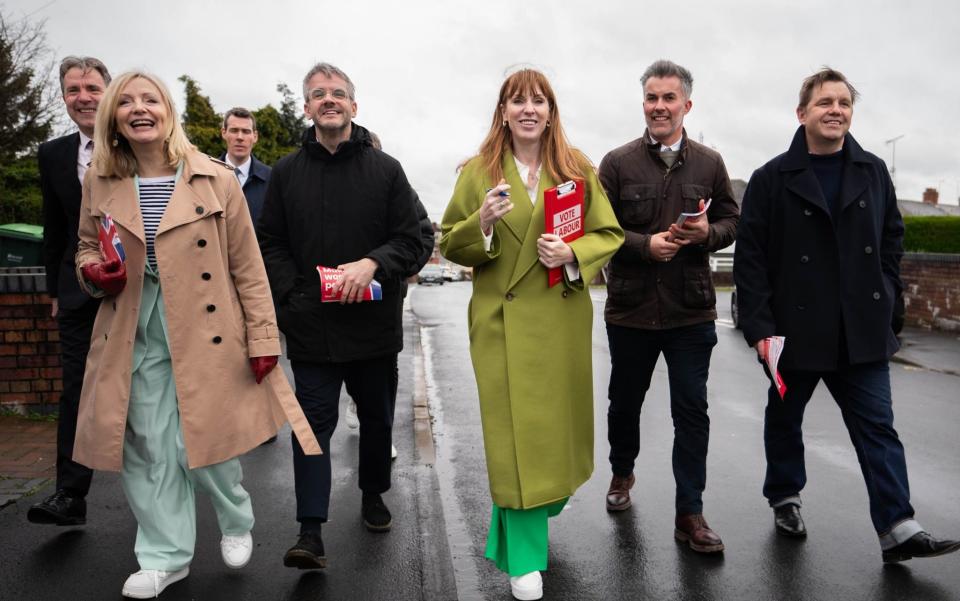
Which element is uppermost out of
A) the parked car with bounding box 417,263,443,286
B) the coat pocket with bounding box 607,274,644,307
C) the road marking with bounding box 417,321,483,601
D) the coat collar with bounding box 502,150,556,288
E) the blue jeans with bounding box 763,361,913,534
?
the coat collar with bounding box 502,150,556,288

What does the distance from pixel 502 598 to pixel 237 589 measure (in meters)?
1.16

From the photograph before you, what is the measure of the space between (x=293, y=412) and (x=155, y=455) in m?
0.61

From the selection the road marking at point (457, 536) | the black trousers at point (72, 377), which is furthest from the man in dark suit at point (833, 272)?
the black trousers at point (72, 377)

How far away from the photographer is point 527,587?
142 inches

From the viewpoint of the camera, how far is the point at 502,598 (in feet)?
12.1

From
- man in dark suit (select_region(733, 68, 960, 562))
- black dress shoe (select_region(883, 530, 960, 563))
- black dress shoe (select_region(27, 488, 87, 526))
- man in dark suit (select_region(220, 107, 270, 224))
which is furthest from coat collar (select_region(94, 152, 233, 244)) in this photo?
black dress shoe (select_region(883, 530, 960, 563))

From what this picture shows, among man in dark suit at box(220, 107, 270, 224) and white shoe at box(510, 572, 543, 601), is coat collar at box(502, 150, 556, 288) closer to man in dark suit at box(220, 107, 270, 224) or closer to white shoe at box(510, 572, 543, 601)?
white shoe at box(510, 572, 543, 601)

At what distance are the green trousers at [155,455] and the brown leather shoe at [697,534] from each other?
2.29 metres

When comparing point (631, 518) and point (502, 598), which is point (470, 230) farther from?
point (631, 518)

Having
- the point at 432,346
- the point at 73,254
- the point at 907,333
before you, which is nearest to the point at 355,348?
the point at 73,254

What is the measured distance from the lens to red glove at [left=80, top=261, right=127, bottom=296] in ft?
11.3

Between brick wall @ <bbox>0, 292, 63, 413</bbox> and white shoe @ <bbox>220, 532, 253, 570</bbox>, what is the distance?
3.64 m

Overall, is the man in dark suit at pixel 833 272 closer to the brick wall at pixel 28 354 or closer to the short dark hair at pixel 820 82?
the short dark hair at pixel 820 82

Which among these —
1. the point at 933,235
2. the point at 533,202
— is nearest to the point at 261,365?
the point at 533,202
